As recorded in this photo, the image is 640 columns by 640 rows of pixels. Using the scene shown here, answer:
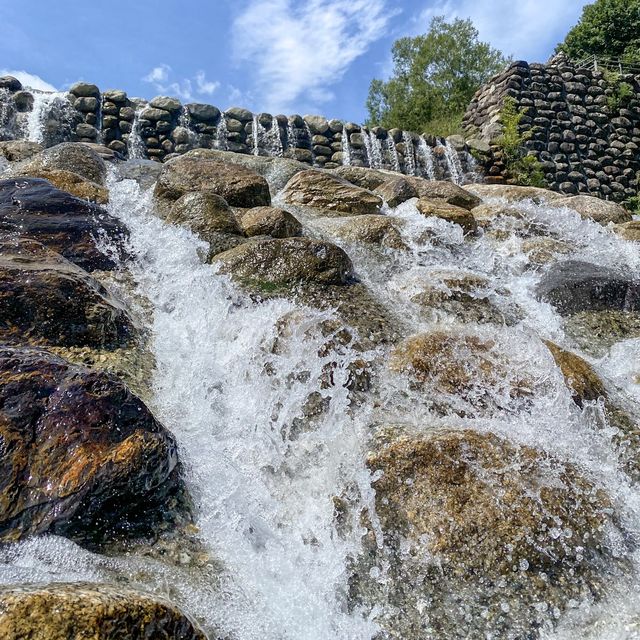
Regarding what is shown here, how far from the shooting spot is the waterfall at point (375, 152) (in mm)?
14883

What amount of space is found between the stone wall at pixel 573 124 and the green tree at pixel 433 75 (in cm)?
777

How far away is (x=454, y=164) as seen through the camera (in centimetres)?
1548

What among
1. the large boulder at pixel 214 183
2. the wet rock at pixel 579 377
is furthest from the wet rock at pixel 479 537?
the large boulder at pixel 214 183

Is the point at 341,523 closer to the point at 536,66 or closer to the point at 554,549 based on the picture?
the point at 554,549

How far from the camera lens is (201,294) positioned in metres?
5.45

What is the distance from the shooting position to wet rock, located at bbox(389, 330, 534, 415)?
399 centimetres

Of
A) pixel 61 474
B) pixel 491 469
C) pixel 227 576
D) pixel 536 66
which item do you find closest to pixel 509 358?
pixel 491 469

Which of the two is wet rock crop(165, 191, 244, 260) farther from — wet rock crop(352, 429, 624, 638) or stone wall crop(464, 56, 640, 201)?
stone wall crop(464, 56, 640, 201)

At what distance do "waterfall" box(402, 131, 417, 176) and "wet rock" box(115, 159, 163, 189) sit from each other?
714cm

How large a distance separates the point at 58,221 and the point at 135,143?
8454 mm

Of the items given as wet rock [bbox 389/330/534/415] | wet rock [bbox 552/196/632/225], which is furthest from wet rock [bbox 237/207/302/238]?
wet rock [bbox 552/196/632/225]

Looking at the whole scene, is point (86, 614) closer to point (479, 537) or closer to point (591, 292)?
point (479, 537)

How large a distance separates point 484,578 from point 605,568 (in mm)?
658

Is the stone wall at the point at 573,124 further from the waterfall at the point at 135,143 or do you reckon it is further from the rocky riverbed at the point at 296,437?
the rocky riverbed at the point at 296,437
